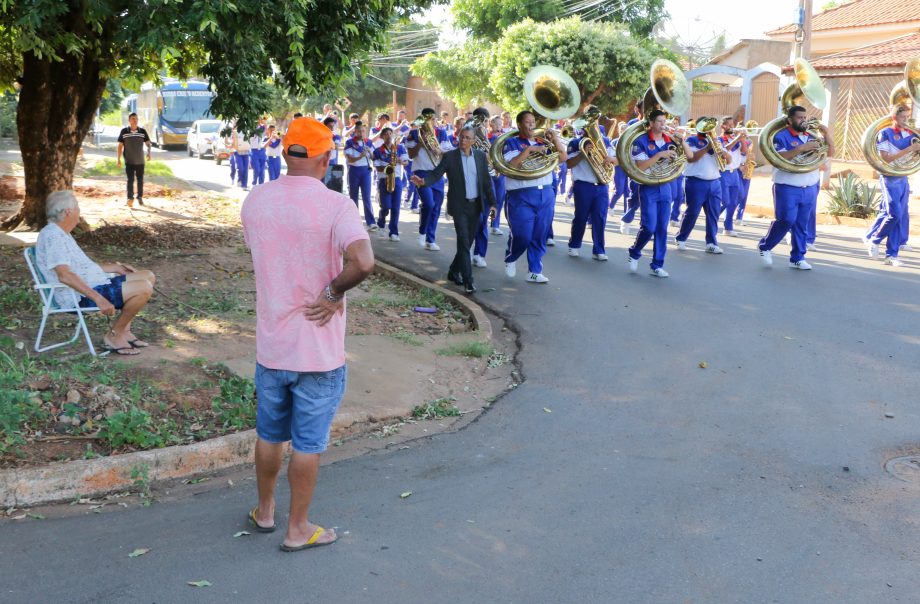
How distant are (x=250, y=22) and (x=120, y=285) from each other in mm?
2468

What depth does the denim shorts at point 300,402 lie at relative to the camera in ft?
13.1

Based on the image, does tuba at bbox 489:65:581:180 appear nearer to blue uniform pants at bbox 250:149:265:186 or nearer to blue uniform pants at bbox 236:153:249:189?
blue uniform pants at bbox 250:149:265:186

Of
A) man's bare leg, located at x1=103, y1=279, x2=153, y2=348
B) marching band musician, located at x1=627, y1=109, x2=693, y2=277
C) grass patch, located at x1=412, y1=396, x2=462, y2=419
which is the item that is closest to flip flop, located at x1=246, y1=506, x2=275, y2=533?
grass patch, located at x1=412, y1=396, x2=462, y2=419

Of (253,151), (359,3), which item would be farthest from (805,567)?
(253,151)

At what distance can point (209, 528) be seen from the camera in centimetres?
432

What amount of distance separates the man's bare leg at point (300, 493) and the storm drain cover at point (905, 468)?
310cm

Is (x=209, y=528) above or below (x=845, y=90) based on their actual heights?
below

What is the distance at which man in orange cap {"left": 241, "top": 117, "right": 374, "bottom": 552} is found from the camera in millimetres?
3873

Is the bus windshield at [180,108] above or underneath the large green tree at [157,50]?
above

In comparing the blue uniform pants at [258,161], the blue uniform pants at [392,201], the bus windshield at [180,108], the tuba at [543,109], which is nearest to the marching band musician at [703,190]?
the tuba at [543,109]

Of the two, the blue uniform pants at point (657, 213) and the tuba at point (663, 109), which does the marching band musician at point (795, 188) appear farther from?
the blue uniform pants at point (657, 213)

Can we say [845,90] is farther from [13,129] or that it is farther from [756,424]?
[13,129]

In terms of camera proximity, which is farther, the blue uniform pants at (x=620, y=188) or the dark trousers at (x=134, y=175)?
the dark trousers at (x=134, y=175)

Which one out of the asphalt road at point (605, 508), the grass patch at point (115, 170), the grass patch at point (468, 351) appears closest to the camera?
the asphalt road at point (605, 508)
